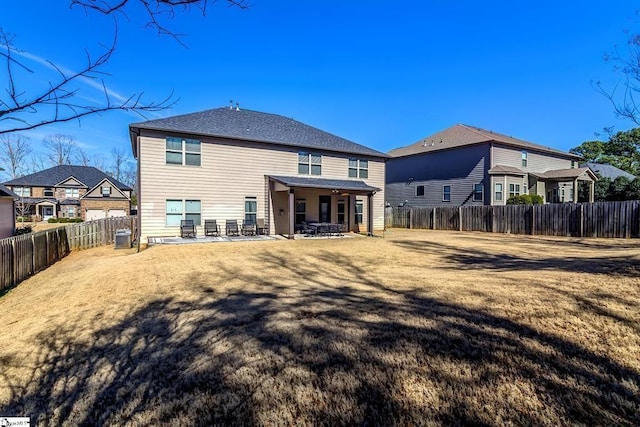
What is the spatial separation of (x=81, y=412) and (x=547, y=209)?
21.7m

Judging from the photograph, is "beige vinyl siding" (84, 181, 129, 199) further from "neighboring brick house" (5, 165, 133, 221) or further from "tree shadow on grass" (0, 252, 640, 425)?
"tree shadow on grass" (0, 252, 640, 425)

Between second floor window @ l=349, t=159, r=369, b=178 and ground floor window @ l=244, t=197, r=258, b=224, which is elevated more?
second floor window @ l=349, t=159, r=369, b=178

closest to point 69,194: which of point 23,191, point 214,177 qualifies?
point 23,191

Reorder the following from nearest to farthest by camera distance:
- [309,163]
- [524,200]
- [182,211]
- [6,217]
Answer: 1. [182,211]
2. [309,163]
3. [6,217]
4. [524,200]

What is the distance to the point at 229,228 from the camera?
53.5 feet

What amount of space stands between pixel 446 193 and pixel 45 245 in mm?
25716

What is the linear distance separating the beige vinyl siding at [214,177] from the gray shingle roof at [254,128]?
458 mm

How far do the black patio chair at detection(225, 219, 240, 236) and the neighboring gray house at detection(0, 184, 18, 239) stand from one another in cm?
1279

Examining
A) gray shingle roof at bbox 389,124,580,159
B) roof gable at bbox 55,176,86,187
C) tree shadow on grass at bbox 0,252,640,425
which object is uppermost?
gray shingle roof at bbox 389,124,580,159

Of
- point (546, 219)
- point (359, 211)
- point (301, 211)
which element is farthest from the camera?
point (359, 211)

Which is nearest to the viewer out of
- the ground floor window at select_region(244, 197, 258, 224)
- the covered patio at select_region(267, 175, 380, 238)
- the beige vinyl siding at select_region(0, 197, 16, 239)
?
the covered patio at select_region(267, 175, 380, 238)

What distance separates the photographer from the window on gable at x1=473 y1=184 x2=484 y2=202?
2409cm

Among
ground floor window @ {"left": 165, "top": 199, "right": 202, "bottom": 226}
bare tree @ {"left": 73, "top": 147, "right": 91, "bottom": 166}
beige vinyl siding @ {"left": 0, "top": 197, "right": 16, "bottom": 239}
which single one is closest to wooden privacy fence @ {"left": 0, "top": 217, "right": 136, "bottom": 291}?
ground floor window @ {"left": 165, "top": 199, "right": 202, "bottom": 226}

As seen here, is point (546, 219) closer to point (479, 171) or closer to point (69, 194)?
point (479, 171)
